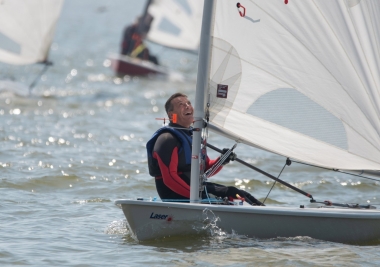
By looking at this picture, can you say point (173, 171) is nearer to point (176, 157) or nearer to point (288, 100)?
point (176, 157)

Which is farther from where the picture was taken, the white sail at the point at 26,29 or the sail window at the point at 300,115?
the white sail at the point at 26,29

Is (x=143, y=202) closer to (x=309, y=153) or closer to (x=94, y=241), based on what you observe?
(x=94, y=241)

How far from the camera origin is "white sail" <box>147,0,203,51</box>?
15.6 metres

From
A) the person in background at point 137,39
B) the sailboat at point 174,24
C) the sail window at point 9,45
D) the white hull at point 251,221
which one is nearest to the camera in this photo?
the white hull at point 251,221

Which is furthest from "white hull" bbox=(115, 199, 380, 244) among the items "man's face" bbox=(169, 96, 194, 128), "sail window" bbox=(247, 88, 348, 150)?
"man's face" bbox=(169, 96, 194, 128)

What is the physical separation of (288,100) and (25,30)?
7856mm

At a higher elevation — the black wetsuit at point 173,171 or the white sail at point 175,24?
the white sail at point 175,24

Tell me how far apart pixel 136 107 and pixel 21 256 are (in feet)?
24.2

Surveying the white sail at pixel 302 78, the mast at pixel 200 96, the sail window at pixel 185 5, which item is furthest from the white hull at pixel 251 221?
the sail window at pixel 185 5

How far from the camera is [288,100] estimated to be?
171 inches

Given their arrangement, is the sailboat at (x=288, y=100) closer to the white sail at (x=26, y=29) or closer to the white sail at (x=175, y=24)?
the white sail at (x=26, y=29)

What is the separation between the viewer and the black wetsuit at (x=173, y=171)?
431cm

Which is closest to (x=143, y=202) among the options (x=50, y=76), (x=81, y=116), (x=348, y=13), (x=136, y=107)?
(x=348, y=13)

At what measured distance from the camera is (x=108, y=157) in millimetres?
7508
